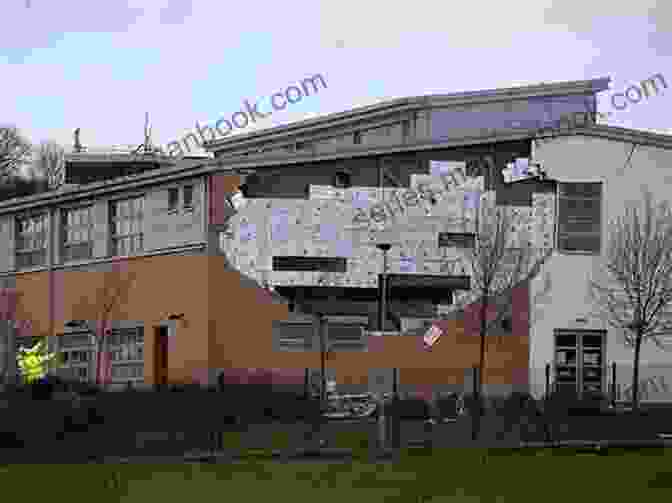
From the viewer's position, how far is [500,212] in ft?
138

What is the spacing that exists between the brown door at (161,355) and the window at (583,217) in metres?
13.3

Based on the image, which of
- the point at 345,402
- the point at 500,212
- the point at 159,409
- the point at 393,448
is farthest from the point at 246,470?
the point at 500,212

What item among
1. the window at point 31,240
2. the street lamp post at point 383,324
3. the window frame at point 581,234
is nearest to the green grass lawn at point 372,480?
the street lamp post at point 383,324

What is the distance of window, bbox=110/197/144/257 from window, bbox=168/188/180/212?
1.83 meters

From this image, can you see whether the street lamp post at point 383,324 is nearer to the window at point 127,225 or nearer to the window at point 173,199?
the window at point 173,199

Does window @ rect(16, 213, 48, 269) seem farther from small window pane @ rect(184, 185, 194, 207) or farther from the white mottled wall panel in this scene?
the white mottled wall panel

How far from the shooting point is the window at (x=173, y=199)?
141 ft

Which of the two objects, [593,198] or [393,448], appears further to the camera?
[593,198]

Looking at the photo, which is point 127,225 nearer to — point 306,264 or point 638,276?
point 306,264

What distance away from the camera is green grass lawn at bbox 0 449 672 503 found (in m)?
21.0

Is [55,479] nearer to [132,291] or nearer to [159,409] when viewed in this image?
[159,409]

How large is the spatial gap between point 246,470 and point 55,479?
374cm

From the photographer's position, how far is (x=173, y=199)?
1702 inches

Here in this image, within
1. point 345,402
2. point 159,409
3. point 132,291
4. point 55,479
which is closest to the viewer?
point 55,479
